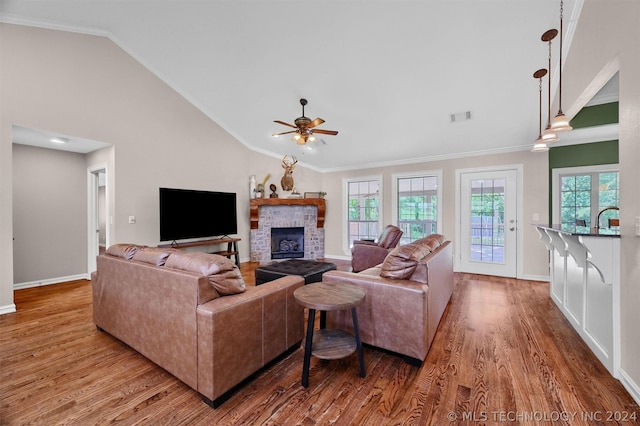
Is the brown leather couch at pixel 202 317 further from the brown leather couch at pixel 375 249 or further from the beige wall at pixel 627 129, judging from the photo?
the brown leather couch at pixel 375 249

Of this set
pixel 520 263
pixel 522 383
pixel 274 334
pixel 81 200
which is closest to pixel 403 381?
pixel 522 383

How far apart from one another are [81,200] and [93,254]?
980 millimetres

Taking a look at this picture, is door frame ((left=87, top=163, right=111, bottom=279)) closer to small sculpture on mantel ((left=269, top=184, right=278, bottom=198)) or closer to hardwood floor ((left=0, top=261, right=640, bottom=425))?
hardwood floor ((left=0, top=261, right=640, bottom=425))

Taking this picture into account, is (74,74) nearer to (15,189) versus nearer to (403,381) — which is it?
(15,189)

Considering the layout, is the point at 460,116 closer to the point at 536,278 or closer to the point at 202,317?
the point at 536,278

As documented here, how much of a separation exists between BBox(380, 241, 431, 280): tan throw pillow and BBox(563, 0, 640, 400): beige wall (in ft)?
4.18

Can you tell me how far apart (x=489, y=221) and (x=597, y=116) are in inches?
84.0

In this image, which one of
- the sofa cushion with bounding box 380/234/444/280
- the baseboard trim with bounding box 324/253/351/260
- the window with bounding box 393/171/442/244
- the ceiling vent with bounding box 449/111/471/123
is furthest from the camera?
the baseboard trim with bounding box 324/253/351/260

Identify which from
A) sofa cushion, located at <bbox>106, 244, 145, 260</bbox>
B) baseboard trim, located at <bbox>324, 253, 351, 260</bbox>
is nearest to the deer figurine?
baseboard trim, located at <bbox>324, 253, 351, 260</bbox>

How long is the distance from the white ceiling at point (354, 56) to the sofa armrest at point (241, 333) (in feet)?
9.04

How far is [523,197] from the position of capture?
4.73 m

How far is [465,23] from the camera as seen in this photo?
2631 mm

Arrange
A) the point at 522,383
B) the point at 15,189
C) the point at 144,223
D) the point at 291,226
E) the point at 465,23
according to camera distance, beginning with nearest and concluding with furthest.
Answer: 1. the point at 522,383
2. the point at 465,23
3. the point at 15,189
4. the point at 144,223
5. the point at 291,226

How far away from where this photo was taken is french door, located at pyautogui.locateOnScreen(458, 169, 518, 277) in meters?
4.84
